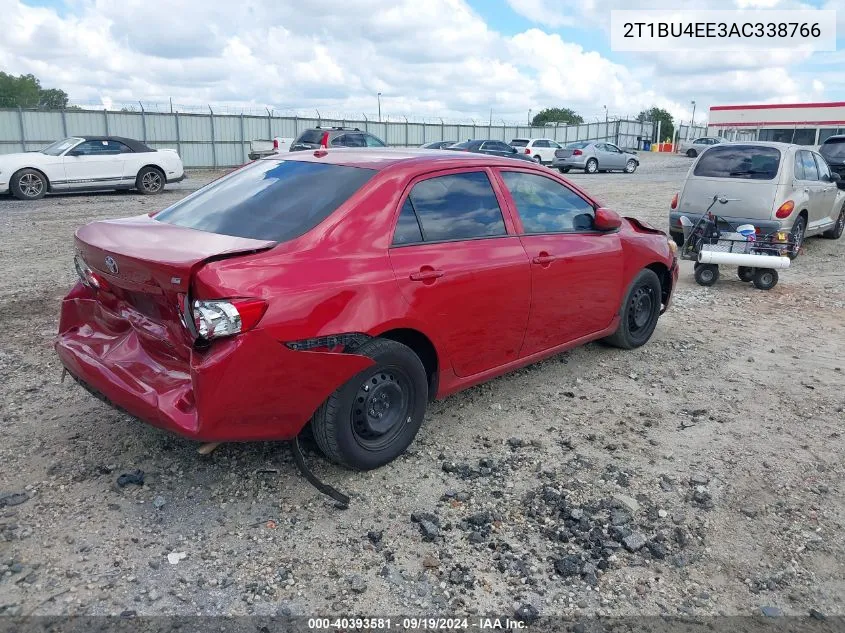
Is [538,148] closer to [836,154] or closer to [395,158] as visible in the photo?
[836,154]

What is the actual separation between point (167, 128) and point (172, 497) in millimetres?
28749

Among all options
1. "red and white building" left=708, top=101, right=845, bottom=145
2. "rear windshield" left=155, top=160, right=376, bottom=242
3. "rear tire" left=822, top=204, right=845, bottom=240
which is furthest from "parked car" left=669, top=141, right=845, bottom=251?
"red and white building" left=708, top=101, right=845, bottom=145

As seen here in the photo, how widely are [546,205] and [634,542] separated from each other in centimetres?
239

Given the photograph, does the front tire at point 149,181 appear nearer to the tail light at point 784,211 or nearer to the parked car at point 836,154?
the tail light at point 784,211

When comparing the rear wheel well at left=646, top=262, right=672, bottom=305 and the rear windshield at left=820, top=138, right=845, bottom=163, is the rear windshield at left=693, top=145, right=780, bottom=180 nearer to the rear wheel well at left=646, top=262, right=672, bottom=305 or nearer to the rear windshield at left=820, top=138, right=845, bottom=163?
the rear wheel well at left=646, top=262, right=672, bottom=305

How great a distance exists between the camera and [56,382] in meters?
4.81

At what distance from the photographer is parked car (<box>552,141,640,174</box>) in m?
30.1

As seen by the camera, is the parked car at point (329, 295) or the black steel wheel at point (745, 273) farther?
the black steel wheel at point (745, 273)

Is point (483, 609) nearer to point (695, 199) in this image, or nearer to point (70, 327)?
point (70, 327)

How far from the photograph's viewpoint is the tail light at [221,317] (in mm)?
3012

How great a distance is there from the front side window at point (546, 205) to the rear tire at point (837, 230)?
878cm

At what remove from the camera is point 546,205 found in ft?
15.7

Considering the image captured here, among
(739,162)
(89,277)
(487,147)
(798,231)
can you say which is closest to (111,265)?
(89,277)

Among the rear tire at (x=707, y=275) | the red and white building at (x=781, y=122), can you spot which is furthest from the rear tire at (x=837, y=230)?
the red and white building at (x=781, y=122)
